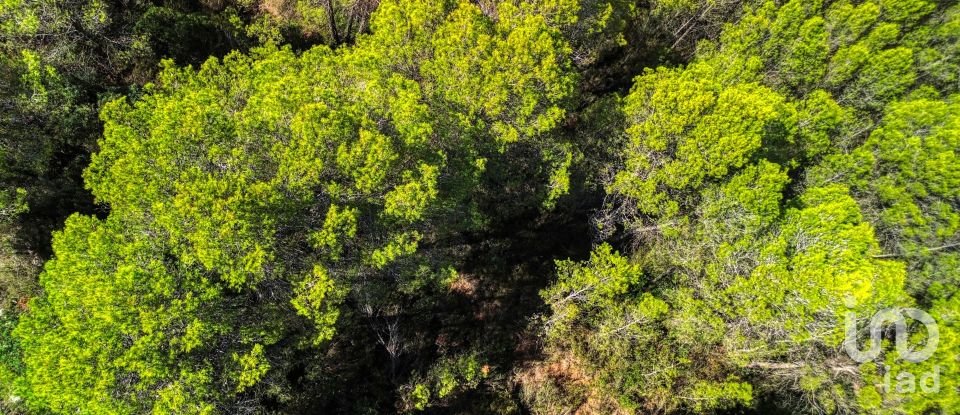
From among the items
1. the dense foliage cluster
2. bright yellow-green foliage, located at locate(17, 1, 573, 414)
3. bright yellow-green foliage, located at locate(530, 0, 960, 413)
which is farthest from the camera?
bright yellow-green foliage, located at locate(530, 0, 960, 413)

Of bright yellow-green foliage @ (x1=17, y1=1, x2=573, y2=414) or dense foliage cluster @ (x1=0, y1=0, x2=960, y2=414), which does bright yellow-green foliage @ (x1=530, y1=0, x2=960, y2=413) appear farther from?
bright yellow-green foliage @ (x1=17, y1=1, x2=573, y2=414)

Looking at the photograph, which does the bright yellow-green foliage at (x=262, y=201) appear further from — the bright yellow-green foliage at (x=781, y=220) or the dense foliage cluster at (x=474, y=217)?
the bright yellow-green foliage at (x=781, y=220)

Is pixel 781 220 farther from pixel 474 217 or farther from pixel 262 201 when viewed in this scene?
pixel 262 201

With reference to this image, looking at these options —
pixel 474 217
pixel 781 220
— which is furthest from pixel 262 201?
pixel 781 220

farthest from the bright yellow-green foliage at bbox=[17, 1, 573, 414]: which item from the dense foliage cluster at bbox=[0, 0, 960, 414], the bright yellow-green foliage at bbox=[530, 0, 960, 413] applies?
the bright yellow-green foliage at bbox=[530, 0, 960, 413]

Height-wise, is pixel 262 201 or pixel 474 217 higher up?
pixel 262 201

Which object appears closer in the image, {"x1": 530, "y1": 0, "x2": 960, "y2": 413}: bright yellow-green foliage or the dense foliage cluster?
the dense foliage cluster

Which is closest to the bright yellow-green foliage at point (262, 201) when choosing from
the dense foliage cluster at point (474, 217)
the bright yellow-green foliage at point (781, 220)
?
the dense foliage cluster at point (474, 217)

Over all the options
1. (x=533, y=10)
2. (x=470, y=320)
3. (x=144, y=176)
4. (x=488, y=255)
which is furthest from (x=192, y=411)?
(x=533, y=10)
